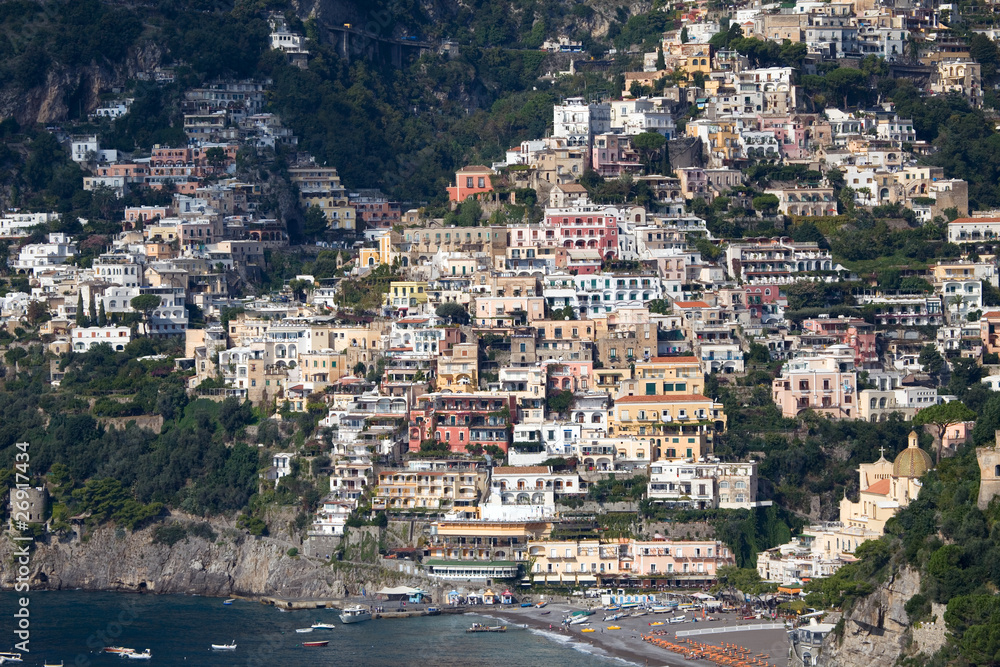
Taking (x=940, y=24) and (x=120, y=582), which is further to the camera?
(x=940, y=24)

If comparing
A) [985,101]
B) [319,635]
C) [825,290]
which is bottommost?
[319,635]

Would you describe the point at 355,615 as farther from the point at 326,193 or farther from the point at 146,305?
the point at 326,193

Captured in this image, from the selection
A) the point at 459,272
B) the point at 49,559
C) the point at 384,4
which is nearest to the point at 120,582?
the point at 49,559

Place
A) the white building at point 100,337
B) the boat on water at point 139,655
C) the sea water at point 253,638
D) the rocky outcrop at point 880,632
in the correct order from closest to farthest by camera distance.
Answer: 1. the rocky outcrop at point 880,632
2. the sea water at point 253,638
3. the boat on water at point 139,655
4. the white building at point 100,337

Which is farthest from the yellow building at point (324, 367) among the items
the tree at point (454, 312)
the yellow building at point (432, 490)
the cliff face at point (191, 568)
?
the yellow building at point (432, 490)

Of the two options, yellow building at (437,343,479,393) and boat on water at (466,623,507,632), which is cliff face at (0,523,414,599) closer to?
boat on water at (466,623,507,632)

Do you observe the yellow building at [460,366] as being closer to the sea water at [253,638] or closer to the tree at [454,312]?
the tree at [454,312]

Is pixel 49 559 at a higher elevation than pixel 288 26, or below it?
below

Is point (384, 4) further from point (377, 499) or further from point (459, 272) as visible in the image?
point (377, 499)
